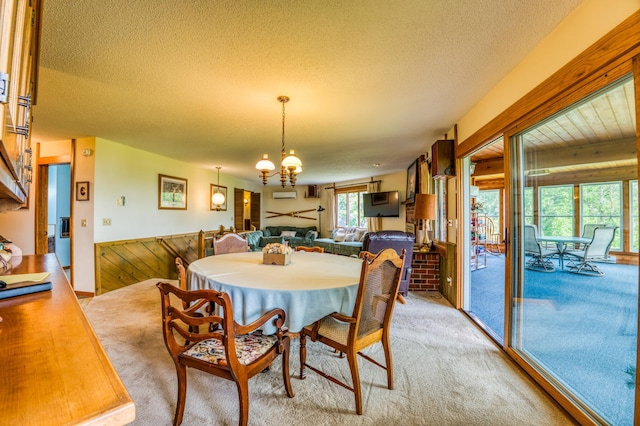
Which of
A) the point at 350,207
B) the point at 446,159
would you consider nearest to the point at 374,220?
the point at 350,207

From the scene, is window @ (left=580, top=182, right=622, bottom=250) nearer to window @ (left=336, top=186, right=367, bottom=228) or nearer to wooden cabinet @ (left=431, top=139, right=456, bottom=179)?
wooden cabinet @ (left=431, top=139, right=456, bottom=179)

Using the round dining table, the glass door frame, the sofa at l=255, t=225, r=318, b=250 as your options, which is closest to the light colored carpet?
the glass door frame

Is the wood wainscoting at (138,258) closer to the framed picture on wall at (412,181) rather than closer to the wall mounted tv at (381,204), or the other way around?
the wall mounted tv at (381,204)

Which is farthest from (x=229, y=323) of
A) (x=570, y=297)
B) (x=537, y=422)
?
(x=570, y=297)

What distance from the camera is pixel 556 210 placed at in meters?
1.83

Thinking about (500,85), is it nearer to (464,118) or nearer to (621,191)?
(464,118)

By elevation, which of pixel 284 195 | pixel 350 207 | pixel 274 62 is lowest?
pixel 350 207

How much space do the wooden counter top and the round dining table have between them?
0.79m

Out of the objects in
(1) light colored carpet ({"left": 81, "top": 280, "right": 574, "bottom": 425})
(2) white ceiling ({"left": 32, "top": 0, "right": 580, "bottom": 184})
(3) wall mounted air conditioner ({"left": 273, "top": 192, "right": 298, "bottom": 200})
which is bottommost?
(1) light colored carpet ({"left": 81, "top": 280, "right": 574, "bottom": 425})

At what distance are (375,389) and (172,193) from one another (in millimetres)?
5074

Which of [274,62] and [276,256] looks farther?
[276,256]

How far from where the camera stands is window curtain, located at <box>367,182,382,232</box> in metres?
7.35

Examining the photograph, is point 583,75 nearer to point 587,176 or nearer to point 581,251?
point 587,176

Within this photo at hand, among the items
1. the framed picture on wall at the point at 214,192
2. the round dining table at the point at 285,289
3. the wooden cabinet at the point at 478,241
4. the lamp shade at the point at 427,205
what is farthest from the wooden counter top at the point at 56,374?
the framed picture on wall at the point at 214,192
